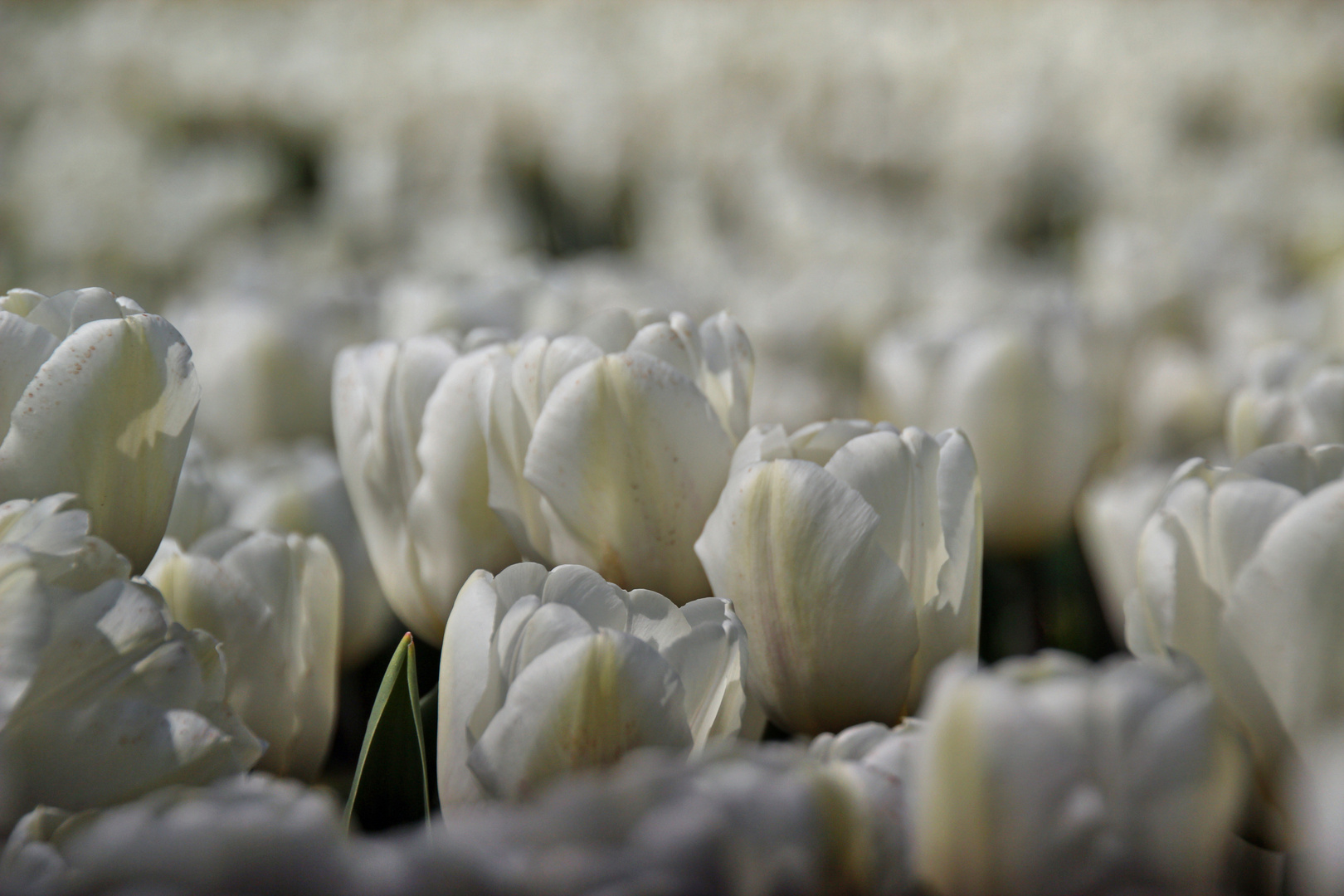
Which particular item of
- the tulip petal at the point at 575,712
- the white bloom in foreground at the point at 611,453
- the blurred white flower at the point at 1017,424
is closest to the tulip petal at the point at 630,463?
the white bloom in foreground at the point at 611,453

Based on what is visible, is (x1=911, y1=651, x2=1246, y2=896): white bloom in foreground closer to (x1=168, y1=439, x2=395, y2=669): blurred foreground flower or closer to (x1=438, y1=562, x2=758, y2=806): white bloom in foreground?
(x1=438, y1=562, x2=758, y2=806): white bloom in foreground

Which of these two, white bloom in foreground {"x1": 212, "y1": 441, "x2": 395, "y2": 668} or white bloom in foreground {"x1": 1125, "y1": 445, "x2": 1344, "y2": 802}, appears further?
white bloom in foreground {"x1": 212, "y1": 441, "x2": 395, "y2": 668}

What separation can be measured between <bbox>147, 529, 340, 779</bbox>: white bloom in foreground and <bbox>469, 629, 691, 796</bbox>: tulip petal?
0.37ft

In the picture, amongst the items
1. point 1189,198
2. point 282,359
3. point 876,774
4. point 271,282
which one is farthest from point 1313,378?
point 1189,198

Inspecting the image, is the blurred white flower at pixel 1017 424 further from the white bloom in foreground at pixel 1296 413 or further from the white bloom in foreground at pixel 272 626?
the white bloom in foreground at pixel 272 626

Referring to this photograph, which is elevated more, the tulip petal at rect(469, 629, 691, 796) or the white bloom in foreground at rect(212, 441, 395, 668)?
the tulip petal at rect(469, 629, 691, 796)

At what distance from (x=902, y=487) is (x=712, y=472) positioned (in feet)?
0.24

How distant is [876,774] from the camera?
0.98ft

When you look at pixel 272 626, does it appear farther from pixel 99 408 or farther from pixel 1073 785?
pixel 1073 785

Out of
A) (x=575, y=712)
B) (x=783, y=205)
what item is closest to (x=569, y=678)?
(x=575, y=712)

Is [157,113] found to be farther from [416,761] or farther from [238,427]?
[416,761]

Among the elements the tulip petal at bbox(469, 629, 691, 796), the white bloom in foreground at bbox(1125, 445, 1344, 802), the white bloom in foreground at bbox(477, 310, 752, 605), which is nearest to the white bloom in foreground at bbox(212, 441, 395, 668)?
the white bloom in foreground at bbox(477, 310, 752, 605)

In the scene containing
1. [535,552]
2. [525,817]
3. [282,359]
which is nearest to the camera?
[525,817]

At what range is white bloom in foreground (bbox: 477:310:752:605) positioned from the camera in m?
0.43
